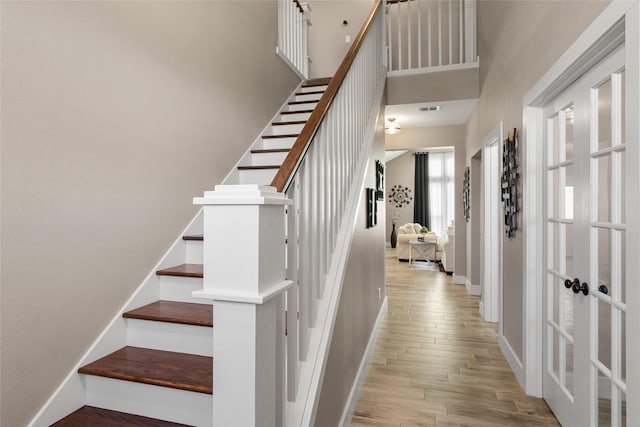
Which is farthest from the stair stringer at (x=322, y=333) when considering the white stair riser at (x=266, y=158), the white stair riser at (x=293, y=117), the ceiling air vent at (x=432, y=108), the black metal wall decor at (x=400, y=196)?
the black metal wall decor at (x=400, y=196)

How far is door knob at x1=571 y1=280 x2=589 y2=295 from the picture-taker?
70.8 inches

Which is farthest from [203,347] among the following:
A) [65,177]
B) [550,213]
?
[550,213]

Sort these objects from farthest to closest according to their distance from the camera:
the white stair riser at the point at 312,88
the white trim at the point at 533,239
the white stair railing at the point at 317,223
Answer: the white stair riser at the point at 312,88 < the white trim at the point at 533,239 < the white stair railing at the point at 317,223

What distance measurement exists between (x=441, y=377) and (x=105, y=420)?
2.27 metres

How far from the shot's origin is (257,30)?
135 inches

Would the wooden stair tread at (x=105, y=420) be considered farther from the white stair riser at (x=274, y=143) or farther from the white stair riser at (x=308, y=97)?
the white stair riser at (x=308, y=97)

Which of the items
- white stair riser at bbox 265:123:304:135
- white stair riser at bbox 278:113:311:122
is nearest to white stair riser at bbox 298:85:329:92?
white stair riser at bbox 278:113:311:122

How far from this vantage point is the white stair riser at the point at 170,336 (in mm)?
1704

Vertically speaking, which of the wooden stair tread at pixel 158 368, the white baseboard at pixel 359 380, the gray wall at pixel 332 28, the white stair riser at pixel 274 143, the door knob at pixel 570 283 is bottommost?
the white baseboard at pixel 359 380

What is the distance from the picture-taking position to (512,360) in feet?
9.39

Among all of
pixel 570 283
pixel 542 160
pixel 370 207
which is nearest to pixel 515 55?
pixel 542 160

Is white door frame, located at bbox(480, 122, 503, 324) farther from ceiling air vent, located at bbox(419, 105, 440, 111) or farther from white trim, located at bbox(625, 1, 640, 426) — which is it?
white trim, located at bbox(625, 1, 640, 426)

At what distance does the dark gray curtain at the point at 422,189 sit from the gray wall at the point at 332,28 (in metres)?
5.74

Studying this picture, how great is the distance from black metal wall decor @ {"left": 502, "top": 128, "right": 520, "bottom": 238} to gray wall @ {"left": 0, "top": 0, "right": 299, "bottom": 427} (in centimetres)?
229
